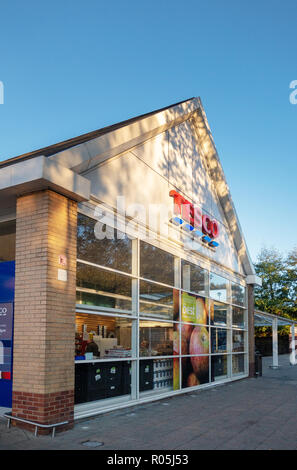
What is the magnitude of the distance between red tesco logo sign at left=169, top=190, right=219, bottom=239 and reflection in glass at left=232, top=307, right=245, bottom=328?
3.68 meters

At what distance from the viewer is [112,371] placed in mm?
9555

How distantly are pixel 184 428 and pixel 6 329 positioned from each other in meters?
3.57

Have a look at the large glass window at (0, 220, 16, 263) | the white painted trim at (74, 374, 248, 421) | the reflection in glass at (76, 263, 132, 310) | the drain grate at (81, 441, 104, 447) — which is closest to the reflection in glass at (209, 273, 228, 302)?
the white painted trim at (74, 374, 248, 421)

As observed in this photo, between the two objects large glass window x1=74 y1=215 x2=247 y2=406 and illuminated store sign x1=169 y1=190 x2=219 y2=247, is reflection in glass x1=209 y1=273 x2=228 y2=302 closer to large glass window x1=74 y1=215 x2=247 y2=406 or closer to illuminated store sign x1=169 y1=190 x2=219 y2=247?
large glass window x1=74 y1=215 x2=247 y2=406

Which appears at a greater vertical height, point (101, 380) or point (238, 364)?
point (101, 380)

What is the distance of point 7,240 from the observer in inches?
366

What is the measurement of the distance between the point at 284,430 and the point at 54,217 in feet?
17.7

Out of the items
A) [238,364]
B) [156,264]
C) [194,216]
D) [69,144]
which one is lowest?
[238,364]

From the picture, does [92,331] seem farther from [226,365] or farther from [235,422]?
[226,365]

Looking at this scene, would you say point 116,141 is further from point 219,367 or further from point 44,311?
point 219,367

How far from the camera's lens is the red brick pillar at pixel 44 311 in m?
7.32

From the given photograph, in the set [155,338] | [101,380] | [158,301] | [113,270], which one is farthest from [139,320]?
[101,380]
